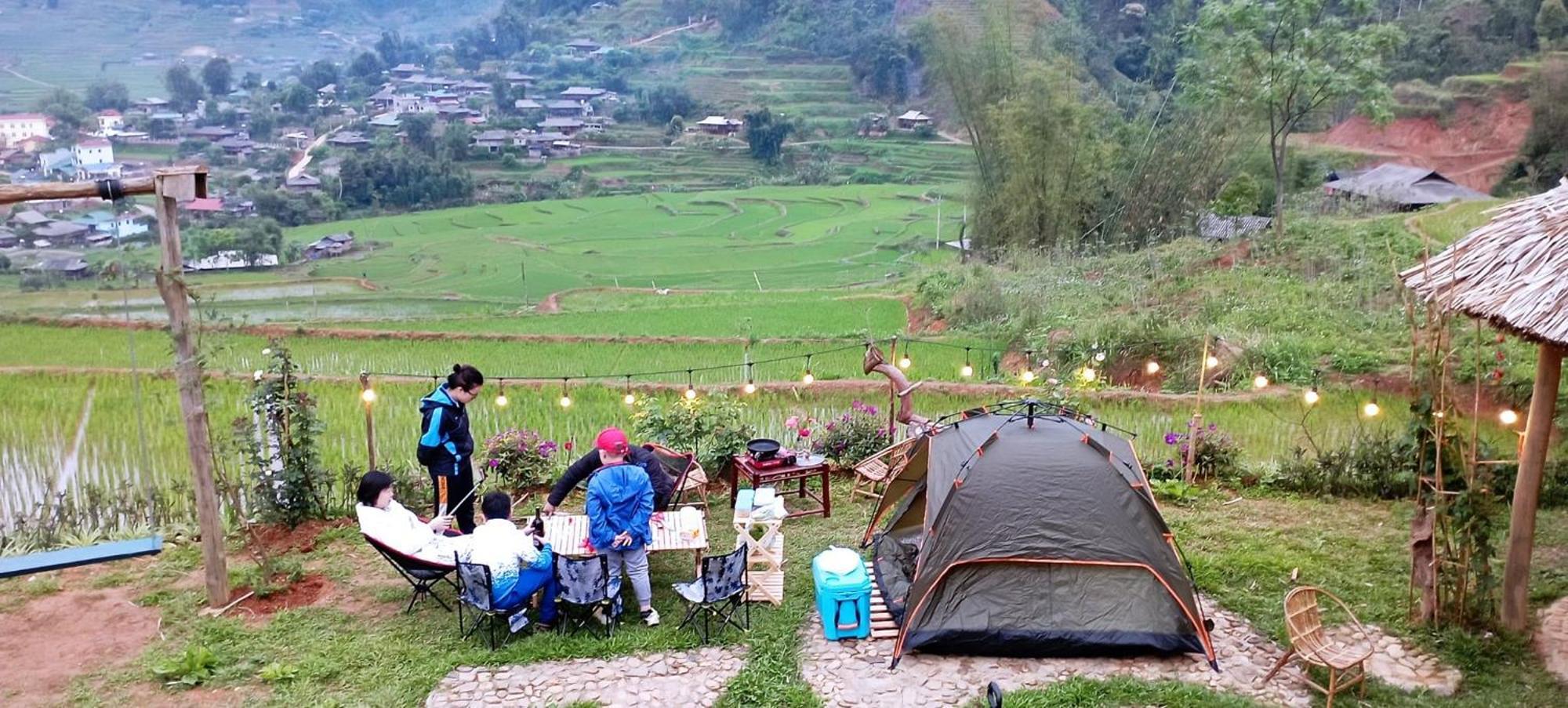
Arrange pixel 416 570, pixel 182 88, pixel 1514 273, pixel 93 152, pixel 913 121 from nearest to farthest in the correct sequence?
pixel 1514 273
pixel 416 570
pixel 93 152
pixel 913 121
pixel 182 88

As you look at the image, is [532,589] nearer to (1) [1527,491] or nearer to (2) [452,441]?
(2) [452,441]

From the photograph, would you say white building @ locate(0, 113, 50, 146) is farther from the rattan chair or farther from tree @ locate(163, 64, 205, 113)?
the rattan chair

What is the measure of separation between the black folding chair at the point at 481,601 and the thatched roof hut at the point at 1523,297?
593cm

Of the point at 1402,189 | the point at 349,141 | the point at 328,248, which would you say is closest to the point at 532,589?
the point at 328,248

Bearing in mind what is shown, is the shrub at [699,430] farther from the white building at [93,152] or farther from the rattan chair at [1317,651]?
the white building at [93,152]

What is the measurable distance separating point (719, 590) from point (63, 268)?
20176mm

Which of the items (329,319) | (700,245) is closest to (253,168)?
(700,245)

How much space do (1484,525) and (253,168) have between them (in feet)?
141

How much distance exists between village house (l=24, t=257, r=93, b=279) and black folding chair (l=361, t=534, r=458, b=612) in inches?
702

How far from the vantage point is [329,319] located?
62.4 ft

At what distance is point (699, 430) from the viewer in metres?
8.67

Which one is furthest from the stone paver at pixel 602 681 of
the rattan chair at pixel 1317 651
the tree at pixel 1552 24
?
the tree at pixel 1552 24

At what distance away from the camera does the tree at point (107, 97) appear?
146ft

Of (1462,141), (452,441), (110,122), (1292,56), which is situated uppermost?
(1292,56)
